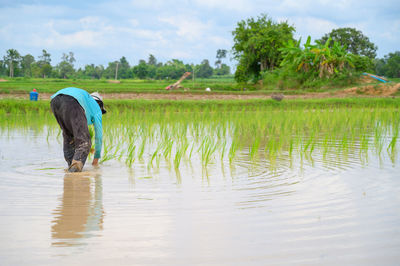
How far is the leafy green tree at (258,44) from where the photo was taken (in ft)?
68.8

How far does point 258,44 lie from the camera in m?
20.8

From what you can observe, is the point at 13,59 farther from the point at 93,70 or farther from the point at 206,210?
the point at 206,210

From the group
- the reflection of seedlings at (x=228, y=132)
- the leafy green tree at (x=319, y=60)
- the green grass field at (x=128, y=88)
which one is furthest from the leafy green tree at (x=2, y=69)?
the reflection of seedlings at (x=228, y=132)

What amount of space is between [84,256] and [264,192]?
1.37m

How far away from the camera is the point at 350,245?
5.95 feet

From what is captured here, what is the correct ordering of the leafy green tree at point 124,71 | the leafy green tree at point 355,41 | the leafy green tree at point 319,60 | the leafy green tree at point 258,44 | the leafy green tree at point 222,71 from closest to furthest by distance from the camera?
1. the leafy green tree at point 319,60
2. the leafy green tree at point 258,44
3. the leafy green tree at point 355,41
4. the leafy green tree at point 124,71
5. the leafy green tree at point 222,71

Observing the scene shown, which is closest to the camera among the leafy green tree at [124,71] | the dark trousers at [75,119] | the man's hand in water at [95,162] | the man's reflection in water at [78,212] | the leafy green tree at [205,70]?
the man's reflection in water at [78,212]

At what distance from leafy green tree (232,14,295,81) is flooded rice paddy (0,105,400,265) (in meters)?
17.2

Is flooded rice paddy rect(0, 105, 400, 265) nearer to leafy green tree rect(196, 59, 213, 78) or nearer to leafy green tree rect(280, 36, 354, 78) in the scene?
leafy green tree rect(280, 36, 354, 78)

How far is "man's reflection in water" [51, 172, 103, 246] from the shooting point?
1972 millimetres

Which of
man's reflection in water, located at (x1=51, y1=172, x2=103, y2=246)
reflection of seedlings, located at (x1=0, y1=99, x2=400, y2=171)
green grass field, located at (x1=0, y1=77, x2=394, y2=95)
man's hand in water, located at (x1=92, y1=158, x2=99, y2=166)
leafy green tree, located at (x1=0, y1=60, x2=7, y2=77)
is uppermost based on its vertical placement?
leafy green tree, located at (x1=0, y1=60, x2=7, y2=77)

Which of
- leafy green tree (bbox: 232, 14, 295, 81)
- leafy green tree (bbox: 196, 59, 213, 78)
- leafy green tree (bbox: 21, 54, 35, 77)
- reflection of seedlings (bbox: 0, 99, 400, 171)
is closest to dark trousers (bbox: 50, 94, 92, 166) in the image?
reflection of seedlings (bbox: 0, 99, 400, 171)

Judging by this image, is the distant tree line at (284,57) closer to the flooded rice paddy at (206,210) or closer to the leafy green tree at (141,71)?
the flooded rice paddy at (206,210)

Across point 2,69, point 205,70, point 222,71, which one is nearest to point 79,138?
point 2,69
